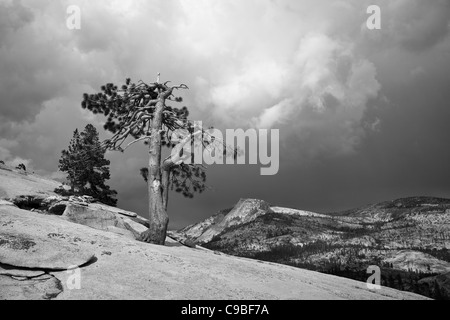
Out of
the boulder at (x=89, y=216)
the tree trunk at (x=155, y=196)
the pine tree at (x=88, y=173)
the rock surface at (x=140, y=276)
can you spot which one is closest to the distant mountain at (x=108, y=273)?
the rock surface at (x=140, y=276)

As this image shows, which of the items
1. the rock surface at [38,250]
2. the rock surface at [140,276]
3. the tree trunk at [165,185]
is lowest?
the rock surface at [140,276]

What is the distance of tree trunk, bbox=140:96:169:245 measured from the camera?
17.4m

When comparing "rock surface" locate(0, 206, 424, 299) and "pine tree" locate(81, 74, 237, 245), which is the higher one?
"pine tree" locate(81, 74, 237, 245)

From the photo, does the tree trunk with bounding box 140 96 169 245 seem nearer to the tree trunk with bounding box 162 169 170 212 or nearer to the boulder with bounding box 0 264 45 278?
the tree trunk with bounding box 162 169 170 212

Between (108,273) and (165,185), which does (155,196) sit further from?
(108,273)

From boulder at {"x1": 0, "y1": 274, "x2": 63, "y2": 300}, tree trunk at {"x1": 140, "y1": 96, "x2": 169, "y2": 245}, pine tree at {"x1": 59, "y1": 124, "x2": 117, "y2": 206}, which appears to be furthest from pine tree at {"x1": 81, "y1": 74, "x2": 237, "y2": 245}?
pine tree at {"x1": 59, "y1": 124, "x2": 117, "y2": 206}

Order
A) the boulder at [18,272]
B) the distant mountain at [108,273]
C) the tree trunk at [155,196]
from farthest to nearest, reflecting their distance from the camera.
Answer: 1. the tree trunk at [155,196]
2. the boulder at [18,272]
3. the distant mountain at [108,273]

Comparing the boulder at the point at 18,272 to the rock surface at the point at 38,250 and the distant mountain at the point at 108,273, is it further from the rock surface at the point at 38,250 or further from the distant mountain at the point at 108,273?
the rock surface at the point at 38,250

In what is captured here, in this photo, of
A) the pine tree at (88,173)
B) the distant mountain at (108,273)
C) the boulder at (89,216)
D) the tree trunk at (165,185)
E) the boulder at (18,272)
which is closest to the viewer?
the distant mountain at (108,273)

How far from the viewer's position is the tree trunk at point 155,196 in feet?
57.2

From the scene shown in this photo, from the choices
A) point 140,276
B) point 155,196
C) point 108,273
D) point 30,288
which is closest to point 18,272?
point 30,288

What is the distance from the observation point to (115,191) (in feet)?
183

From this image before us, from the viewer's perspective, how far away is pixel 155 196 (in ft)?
61.4
